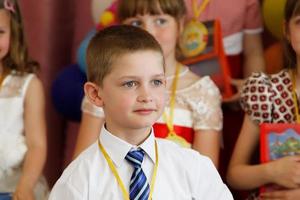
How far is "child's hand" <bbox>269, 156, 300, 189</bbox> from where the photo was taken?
4.65 ft

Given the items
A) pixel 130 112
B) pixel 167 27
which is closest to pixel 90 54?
pixel 130 112

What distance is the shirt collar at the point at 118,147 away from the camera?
1211 millimetres

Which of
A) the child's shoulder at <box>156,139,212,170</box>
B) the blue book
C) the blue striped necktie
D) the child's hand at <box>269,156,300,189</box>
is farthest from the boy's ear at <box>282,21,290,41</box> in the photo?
the blue book

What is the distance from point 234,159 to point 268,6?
0.45 m

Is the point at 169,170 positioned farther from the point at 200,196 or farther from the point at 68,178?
the point at 68,178

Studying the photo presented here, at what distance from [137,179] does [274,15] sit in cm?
72

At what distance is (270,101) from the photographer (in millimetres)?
1519

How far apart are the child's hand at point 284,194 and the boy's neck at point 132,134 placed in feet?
1.32

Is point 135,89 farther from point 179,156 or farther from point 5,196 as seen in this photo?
point 5,196

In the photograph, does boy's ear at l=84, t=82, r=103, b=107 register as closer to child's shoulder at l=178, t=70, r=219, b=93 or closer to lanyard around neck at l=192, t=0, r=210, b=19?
child's shoulder at l=178, t=70, r=219, b=93

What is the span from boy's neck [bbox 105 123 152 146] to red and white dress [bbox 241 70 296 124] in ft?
1.29

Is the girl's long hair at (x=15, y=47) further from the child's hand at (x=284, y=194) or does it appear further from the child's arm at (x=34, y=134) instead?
the child's hand at (x=284, y=194)

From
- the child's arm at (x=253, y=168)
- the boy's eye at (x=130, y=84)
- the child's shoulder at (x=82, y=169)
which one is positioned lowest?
the child's arm at (x=253, y=168)

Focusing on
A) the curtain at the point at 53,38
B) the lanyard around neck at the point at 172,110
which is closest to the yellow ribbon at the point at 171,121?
the lanyard around neck at the point at 172,110
